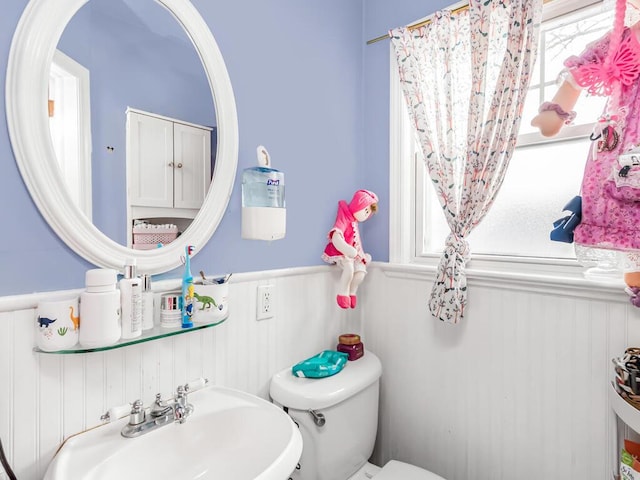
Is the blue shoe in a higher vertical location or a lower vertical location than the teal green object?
higher

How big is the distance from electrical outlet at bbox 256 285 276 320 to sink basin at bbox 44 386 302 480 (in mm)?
274

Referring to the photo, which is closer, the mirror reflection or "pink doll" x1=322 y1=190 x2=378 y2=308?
the mirror reflection

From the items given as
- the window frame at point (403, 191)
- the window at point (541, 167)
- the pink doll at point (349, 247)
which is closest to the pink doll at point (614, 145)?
the window at point (541, 167)

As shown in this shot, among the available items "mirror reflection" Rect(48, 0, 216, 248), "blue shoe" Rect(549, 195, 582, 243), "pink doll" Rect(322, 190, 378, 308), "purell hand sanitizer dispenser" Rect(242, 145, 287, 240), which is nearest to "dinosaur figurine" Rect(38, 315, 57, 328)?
"mirror reflection" Rect(48, 0, 216, 248)

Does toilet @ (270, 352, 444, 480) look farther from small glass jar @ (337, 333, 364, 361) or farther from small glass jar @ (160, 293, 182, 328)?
small glass jar @ (160, 293, 182, 328)

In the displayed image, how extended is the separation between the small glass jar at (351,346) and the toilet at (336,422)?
0.09 metres

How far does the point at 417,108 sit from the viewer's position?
140cm

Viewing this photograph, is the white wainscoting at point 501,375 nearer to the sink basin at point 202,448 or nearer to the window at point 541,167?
the window at point 541,167

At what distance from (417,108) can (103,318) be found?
4.21ft

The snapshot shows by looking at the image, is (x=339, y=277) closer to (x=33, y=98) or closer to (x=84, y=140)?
(x=84, y=140)

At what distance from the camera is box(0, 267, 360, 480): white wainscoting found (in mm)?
768

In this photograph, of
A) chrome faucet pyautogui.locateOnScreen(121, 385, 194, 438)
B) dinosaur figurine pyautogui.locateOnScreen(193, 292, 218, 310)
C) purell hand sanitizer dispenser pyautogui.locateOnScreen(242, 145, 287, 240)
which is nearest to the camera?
chrome faucet pyautogui.locateOnScreen(121, 385, 194, 438)

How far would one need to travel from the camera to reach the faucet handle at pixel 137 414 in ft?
2.91

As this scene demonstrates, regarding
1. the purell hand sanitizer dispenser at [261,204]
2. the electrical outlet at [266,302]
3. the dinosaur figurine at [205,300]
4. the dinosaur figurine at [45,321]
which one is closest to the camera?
the dinosaur figurine at [45,321]
